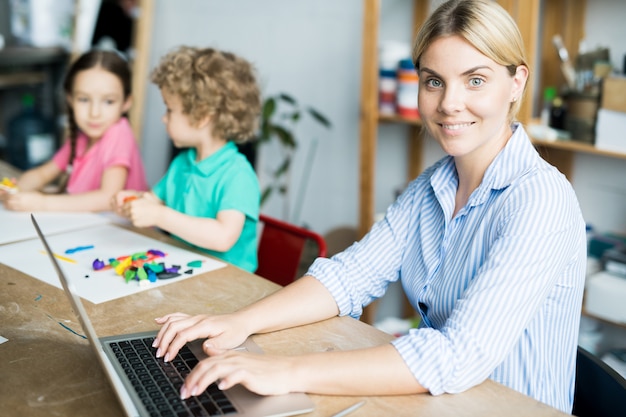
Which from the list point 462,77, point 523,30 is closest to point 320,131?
point 523,30

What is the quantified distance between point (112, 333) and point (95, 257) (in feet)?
1.48

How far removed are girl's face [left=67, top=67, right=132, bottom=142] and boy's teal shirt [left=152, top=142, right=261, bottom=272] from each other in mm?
456

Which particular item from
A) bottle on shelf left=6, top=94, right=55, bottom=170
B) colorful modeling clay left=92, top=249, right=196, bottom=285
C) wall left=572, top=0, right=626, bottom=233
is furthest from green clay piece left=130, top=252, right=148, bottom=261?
bottle on shelf left=6, top=94, right=55, bottom=170

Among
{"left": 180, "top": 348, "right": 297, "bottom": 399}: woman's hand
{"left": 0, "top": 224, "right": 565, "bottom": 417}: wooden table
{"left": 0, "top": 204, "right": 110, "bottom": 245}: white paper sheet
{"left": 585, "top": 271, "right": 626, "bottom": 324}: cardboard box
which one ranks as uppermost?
{"left": 180, "top": 348, "right": 297, "bottom": 399}: woman's hand

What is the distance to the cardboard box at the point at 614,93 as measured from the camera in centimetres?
200

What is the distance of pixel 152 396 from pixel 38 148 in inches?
130

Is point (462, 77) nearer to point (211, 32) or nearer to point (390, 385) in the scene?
point (390, 385)

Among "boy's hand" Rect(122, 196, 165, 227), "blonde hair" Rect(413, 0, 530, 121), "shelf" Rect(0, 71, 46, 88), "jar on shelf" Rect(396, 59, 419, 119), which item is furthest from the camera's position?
"shelf" Rect(0, 71, 46, 88)

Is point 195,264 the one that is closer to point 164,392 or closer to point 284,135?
point 164,392

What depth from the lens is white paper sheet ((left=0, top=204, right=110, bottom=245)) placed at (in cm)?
175

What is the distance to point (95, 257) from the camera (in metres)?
1.62

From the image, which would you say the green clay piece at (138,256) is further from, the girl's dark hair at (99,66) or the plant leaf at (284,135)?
the plant leaf at (284,135)

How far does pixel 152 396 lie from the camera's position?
95 centimetres

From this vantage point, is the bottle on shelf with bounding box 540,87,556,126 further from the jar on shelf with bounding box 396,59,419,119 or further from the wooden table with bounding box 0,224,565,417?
the wooden table with bounding box 0,224,565,417
